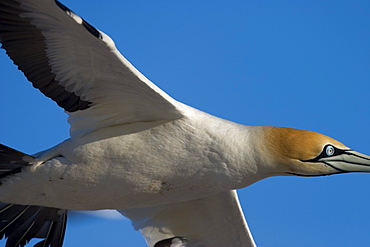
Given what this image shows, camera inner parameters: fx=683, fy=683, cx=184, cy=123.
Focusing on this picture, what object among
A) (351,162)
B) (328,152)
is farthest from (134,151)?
(351,162)

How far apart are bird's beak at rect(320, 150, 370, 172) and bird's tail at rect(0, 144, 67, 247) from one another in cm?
390

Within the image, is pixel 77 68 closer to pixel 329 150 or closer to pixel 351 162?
pixel 329 150

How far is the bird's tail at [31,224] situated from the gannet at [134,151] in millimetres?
1198

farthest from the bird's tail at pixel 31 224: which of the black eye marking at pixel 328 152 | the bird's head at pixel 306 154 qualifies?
the black eye marking at pixel 328 152

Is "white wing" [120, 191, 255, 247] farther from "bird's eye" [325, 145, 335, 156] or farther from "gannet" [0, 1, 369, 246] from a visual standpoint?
"bird's eye" [325, 145, 335, 156]

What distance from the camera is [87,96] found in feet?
25.4

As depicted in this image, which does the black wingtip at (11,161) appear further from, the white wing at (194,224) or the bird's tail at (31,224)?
the white wing at (194,224)

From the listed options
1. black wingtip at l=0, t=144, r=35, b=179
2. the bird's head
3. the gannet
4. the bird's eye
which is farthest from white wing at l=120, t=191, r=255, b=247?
black wingtip at l=0, t=144, r=35, b=179

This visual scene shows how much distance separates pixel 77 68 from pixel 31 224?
9.33 ft

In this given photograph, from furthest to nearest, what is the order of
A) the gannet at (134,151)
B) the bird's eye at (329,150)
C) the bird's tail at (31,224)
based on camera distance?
the bird's tail at (31,224)
the bird's eye at (329,150)
the gannet at (134,151)

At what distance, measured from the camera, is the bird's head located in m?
7.42

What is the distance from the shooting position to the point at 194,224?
991 cm

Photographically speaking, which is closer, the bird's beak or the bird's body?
the bird's body

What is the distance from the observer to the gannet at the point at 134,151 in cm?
739
